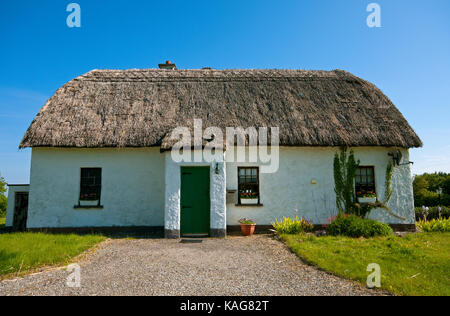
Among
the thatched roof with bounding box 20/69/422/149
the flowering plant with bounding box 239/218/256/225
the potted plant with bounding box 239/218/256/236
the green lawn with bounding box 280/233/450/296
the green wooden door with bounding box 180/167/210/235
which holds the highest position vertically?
the thatched roof with bounding box 20/69/422/149

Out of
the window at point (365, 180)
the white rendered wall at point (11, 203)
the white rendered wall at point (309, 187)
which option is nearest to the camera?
the white rendered wall at point (309, 187)

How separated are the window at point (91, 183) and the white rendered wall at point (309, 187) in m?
4.57

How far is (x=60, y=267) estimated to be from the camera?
16.8ft

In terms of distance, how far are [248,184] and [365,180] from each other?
4297 mm

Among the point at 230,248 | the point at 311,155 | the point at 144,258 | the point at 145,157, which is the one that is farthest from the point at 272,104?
the point at 144,258

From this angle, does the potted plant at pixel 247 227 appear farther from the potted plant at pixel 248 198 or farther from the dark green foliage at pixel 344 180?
the dark green foliage at pixel 344 180

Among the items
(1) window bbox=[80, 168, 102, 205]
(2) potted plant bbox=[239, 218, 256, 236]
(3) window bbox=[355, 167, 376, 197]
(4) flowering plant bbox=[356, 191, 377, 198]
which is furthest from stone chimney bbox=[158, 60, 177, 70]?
(4) flowering plant bbox=[356, 191, 377, 198]

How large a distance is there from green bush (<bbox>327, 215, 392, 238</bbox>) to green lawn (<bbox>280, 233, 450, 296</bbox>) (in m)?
0.30

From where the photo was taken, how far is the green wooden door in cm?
816

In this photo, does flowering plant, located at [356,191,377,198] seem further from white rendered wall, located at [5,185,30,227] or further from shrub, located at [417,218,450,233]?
white rendered wall, located at [5,185,30,227]

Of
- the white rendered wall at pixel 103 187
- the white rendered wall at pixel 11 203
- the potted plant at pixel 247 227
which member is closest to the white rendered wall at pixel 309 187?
the potted plant at pixel 247 227

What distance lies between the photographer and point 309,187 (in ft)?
30.0

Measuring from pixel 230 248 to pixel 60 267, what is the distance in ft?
12.1

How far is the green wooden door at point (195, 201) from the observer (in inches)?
321
